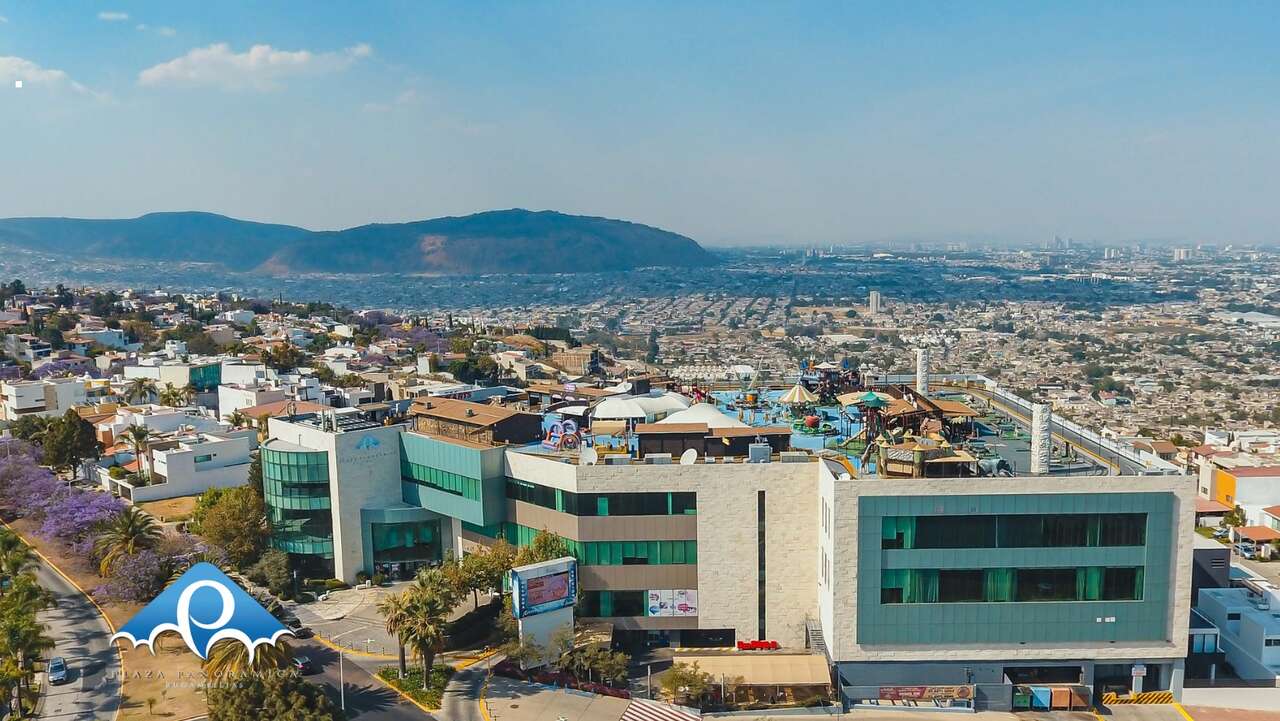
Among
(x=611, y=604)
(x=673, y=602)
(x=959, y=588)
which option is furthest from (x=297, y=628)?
(x=959, y=588)

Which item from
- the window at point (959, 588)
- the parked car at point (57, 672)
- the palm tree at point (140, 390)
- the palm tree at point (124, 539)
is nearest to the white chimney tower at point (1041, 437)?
the window at point (959, 588)

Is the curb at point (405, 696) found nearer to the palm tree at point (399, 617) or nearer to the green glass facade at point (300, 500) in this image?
the palm tree at point (399, 617)

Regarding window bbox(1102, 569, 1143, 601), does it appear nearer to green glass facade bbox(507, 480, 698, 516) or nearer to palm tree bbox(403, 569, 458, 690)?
green glass facade bbox(507, 480, 698, 516)

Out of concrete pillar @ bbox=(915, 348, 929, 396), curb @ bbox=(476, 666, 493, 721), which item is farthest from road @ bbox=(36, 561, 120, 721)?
concrete pillar @ bbox=(915, 348, 929, 396)

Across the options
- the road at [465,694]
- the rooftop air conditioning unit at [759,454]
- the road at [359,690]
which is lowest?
the road at [465,694]

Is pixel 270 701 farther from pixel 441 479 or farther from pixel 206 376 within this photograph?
pixel 206 376

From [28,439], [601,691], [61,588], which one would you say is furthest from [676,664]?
[28,439]

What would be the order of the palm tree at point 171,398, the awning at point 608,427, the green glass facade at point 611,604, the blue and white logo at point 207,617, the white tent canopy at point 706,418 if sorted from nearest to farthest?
1. the blue and white logo at point 207,617
2. the green glass facade at point 611,604
3. the white tent canopy at point 706,418
4. the awning at point 608,427
5. the palm tree at point 171,398
